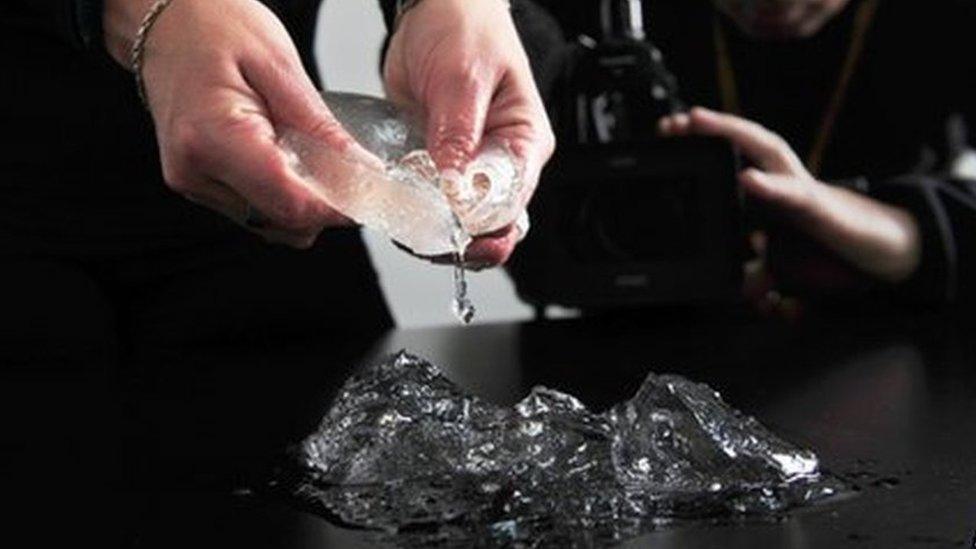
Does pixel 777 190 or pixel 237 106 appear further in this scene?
pixel 777 190

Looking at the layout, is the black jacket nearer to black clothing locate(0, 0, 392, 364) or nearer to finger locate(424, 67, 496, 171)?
black clothing locate(0, 0, 392, 364)

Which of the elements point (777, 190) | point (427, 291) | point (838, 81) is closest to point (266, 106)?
point (777, 190)

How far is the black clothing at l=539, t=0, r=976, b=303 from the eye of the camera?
59.0 inches

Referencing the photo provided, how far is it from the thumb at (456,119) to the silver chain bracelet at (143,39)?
113 mm

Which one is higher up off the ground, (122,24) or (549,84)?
(122,24)

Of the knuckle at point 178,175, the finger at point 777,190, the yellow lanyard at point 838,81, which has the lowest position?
the yellow lanyard at point 838,81

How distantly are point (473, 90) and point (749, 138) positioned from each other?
556 mm

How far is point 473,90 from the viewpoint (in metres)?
0.61

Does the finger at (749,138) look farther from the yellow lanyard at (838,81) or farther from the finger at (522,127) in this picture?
the finger at (522,127)

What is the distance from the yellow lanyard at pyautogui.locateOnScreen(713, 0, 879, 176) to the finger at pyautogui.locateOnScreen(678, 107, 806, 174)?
340 millimetres

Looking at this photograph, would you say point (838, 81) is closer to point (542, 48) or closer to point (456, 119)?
point (542, 48)

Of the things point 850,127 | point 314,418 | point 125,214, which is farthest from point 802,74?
point 314,418

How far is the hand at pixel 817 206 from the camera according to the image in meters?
1.10

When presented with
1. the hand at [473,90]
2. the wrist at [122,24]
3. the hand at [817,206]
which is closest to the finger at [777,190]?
the hand at [817,206]
